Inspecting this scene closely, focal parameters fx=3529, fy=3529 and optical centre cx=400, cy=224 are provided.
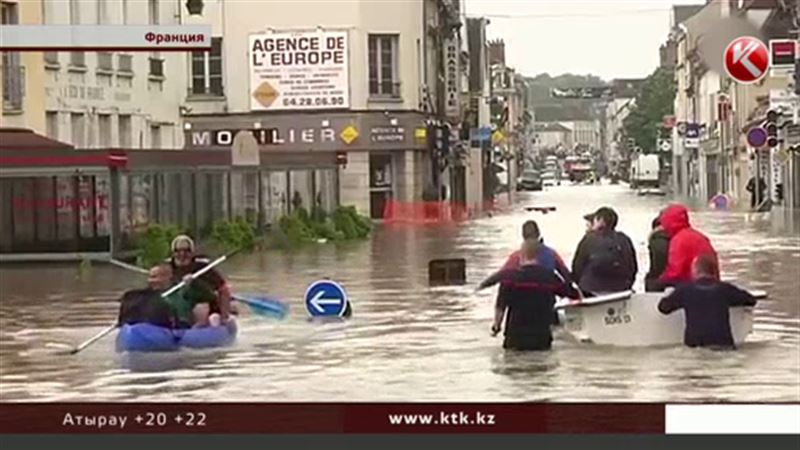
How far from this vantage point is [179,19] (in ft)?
23.0

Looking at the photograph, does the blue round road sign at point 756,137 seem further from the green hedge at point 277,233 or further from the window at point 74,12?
the window at point 74,12

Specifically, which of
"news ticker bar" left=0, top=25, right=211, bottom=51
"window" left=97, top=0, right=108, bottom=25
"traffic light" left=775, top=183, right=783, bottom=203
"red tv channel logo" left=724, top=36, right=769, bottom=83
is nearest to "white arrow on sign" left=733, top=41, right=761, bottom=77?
"red tv channel logo" left=724, top=36, right=769, bottom=83

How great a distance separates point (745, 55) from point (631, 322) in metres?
0.59

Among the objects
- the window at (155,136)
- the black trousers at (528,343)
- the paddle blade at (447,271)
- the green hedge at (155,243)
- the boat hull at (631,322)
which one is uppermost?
the window at (155,136)

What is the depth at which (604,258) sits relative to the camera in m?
7.07

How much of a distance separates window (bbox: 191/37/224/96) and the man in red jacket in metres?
0.93

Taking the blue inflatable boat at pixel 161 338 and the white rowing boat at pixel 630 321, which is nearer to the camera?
the white rowing boat at pixel 630 321

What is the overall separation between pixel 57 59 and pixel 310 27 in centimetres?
51

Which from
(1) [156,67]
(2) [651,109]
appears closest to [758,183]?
(2) [651,109]

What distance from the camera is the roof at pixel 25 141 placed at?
282 inches

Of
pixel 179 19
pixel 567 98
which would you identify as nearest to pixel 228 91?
pixel 179 19

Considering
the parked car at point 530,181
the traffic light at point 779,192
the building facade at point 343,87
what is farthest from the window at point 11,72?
the traffic light at point 779,192

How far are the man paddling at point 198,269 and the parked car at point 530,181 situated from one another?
2.10 feet

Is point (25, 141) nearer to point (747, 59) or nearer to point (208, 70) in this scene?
point (208, 70)
